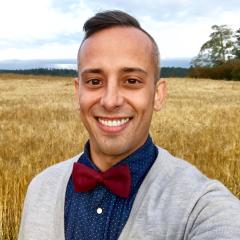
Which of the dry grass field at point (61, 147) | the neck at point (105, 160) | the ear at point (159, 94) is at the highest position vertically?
the ear at point (159, 94)

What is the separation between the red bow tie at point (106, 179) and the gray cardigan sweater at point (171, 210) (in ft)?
0.20

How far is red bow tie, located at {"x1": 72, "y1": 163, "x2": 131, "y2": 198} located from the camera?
1.70 m

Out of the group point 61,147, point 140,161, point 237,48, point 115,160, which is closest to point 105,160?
point 115,160

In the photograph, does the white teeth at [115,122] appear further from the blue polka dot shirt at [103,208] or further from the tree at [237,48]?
the tree at [237,48]

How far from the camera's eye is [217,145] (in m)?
7.44

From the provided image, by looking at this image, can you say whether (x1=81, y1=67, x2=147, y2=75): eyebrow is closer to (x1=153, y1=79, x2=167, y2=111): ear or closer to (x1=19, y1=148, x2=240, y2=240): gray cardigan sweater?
(x1=153, y1=79, x2=167, y2=111): ear

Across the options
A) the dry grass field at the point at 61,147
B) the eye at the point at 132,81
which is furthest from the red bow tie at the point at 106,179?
the dry grass field at the point at 61,147

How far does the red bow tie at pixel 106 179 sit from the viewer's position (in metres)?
1.70

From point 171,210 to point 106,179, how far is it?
0.32 metres

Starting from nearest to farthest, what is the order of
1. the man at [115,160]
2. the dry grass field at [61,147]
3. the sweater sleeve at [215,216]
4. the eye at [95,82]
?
1. the sweater sleeve at [215,216]
2. the man at [115,160]
3. the eye at [95,82]
4. the dry grass field at [61,147]

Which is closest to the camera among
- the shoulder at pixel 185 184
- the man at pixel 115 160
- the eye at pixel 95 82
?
the shoulder at pixel 185 184

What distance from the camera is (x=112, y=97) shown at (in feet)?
5.59

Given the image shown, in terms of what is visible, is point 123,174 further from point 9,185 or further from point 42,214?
point 9,185

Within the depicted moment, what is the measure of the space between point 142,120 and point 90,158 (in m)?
0.30
